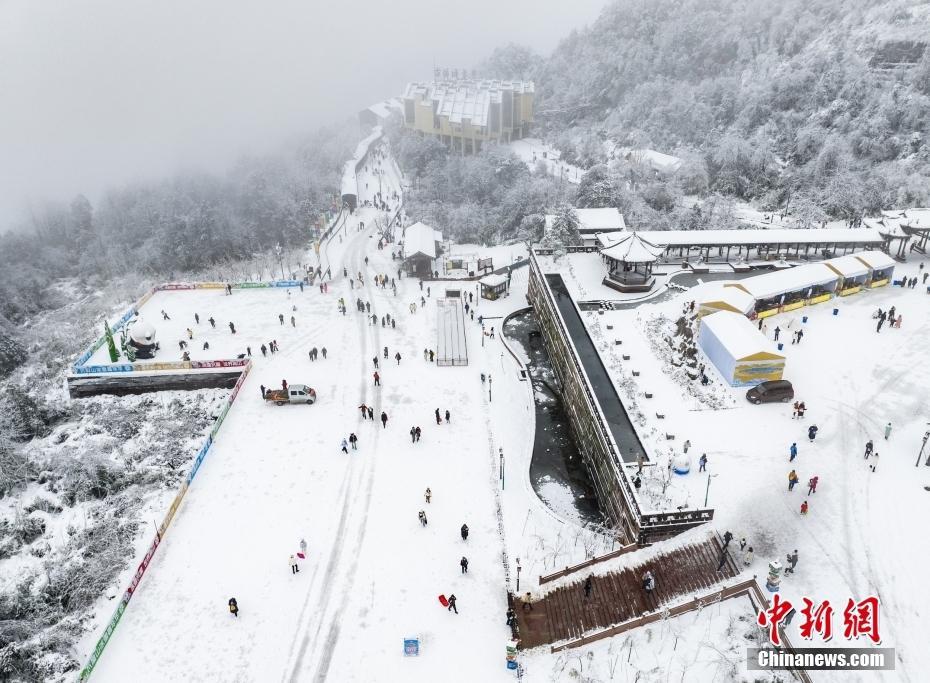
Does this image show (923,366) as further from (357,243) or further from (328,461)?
(357,243)

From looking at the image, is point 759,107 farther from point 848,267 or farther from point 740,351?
point 740,351

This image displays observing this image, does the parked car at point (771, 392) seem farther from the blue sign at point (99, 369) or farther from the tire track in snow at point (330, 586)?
the blue sign at point (99, 369)

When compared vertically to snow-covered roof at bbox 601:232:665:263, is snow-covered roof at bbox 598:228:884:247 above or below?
below

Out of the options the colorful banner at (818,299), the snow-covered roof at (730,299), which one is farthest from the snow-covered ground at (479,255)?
the colorful banner at (818,299)

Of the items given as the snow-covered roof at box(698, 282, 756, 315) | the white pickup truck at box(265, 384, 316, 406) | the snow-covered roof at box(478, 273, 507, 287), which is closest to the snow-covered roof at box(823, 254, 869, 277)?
the snow-covered roof at box(698, 282, 756, 315)

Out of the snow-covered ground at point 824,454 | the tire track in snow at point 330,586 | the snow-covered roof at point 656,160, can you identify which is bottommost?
the tire track in snow at point 330,586

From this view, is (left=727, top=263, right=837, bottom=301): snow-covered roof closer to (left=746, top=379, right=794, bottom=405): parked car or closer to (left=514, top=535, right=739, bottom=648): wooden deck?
(left=746, top=379, right=794, bottom=405): parked car

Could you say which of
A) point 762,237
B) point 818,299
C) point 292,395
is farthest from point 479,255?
point 818,299
